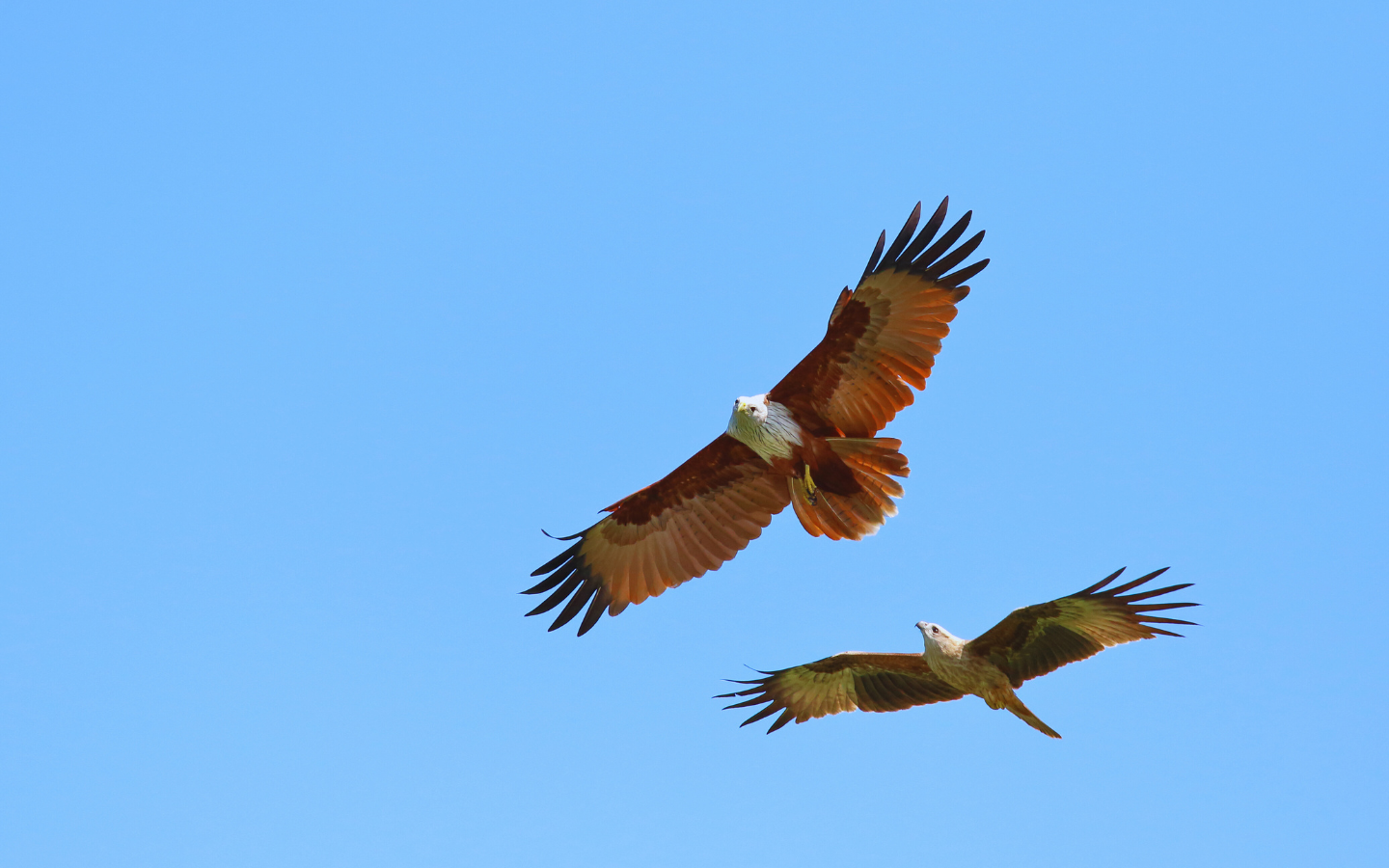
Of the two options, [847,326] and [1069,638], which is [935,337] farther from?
[1069,638]

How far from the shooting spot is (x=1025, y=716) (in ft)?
28.9

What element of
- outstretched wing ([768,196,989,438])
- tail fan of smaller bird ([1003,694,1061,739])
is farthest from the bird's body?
outstretched wing ([768,196,989,438])

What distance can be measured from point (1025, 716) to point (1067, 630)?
649mm

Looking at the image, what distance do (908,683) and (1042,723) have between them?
3.87ft

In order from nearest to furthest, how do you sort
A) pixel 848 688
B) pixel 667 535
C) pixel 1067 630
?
1. pixel 1067 630
2. pixel 848 688
3. pixel 667 535

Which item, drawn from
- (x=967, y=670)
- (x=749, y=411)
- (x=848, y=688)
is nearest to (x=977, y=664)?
(x=967, y=670)

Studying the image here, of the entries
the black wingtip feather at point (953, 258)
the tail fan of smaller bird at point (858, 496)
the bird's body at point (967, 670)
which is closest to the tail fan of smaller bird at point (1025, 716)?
the bird's body at point (967, 670)

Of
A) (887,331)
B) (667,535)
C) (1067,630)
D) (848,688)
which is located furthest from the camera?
(667,535)

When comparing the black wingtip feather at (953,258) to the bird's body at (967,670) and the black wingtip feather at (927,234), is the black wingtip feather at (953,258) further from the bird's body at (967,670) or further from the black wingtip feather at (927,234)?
the bird's body at (967,670)

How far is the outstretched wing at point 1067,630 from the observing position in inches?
328

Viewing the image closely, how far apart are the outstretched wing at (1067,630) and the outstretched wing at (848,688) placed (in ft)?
2.05

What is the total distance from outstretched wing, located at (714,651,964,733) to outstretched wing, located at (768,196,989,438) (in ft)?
5.43

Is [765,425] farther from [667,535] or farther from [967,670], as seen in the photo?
[967,670]

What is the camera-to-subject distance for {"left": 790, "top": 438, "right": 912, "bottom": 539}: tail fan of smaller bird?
942 centimetres
